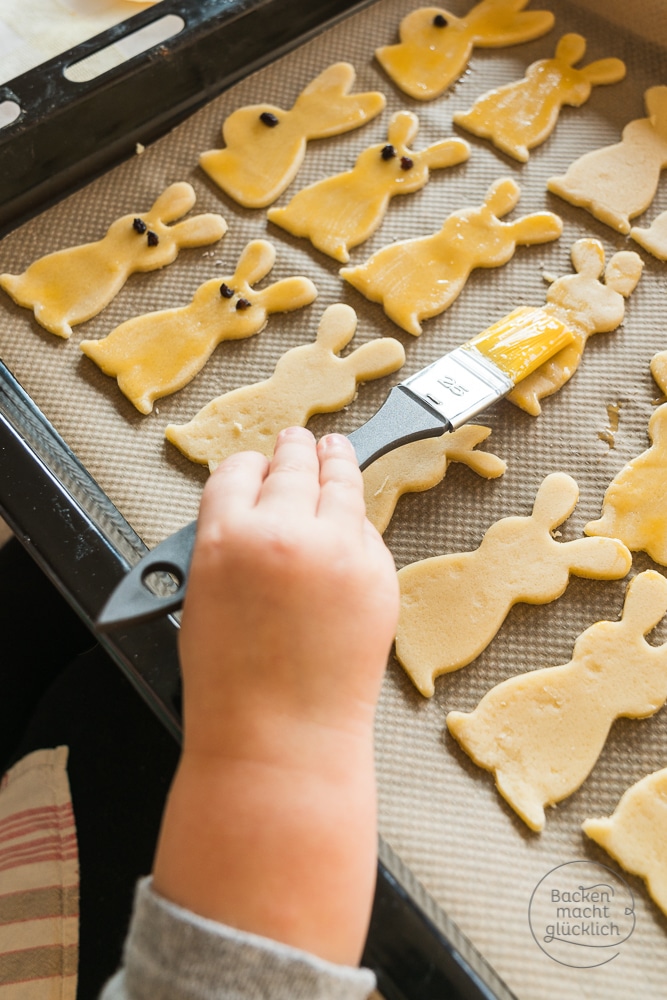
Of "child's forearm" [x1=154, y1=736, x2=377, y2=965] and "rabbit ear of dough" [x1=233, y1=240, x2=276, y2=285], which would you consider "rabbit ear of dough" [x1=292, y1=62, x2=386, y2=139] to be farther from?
"child's forearm" [x1=154, y1=736, x2=377, y2=965]

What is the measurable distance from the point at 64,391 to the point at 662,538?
1.60 ft

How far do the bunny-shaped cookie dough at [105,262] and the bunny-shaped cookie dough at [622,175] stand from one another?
35cm

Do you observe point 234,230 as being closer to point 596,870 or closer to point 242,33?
point 242,33

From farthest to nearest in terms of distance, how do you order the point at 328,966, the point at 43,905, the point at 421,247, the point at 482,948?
the point at 421,247 → the point at 43,905 → the point at 482,948 → the point at 328,966

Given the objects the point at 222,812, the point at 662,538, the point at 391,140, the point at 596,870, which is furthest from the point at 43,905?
the point at 391,140

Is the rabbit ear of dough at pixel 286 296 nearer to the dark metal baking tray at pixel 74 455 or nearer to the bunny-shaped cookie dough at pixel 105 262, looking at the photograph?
the bunny-shaped cookie dough at pixel 105 262

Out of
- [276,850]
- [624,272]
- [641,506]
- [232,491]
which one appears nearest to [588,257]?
[624,272]

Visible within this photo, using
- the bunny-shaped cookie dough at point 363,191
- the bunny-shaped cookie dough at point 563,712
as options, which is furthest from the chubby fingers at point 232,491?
the bunny-shaped cookie dough at point 363,191

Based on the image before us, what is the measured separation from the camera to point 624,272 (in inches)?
29.9

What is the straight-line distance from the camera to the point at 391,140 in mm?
835

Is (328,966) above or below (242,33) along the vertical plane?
below

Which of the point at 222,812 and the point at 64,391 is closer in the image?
the point at 222,812

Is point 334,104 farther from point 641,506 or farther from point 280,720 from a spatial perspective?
point 280,720

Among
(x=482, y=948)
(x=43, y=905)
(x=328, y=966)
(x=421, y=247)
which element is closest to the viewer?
(x=328, y=966)
